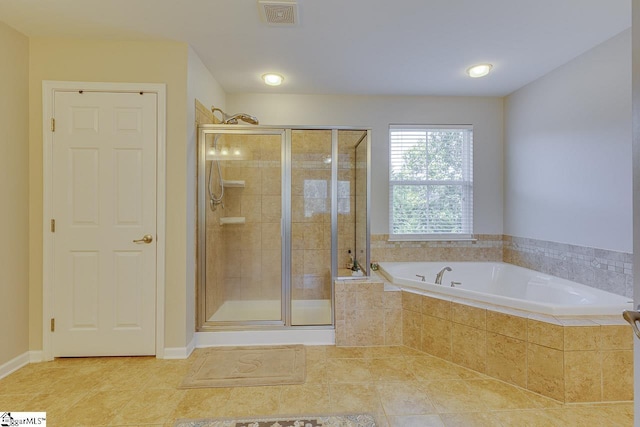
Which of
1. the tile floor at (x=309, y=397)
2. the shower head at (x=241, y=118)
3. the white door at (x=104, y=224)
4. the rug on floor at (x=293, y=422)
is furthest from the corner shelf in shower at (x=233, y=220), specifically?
the rug on floor at (x=293, y=422)

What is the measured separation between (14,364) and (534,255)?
444 cm

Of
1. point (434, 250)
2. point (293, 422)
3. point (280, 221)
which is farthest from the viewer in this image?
point (434, 250)

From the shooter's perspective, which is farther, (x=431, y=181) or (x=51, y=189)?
(x=431, y=181)

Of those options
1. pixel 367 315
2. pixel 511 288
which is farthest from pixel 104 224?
pixel 511 288

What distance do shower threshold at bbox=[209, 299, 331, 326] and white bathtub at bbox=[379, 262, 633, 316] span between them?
2.33ft

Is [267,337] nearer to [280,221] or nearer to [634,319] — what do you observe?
[280,221]

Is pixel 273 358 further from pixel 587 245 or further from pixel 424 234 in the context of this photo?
pixel 587 245

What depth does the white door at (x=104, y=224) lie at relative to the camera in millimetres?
2225

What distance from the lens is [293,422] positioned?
5.22 feet

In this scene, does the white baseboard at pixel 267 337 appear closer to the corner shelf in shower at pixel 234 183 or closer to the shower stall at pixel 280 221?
the shower stall at pixel 280 221

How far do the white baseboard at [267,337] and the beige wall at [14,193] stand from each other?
4.07 feet

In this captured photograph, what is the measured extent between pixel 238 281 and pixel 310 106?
6.71 ft

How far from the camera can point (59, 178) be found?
7.27ft

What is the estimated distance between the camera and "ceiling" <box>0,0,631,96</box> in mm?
1858
